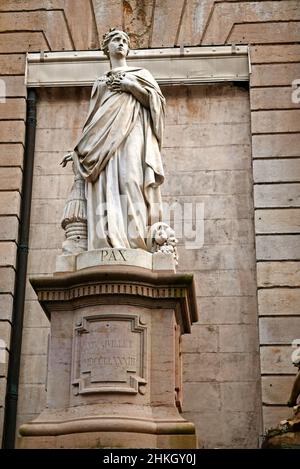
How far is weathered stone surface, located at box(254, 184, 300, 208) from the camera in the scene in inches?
468

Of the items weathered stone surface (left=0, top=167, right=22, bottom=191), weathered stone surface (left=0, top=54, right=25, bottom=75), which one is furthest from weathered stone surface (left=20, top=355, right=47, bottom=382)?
weathered stone surface (left=0, top=54, right=25, bottom=75)

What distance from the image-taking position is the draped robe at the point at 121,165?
8523 mm

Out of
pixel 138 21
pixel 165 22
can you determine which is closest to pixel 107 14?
pixel 138 21

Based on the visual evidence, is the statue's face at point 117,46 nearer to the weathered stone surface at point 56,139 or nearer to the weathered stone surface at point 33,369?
the weathered stone surface at point 56,139

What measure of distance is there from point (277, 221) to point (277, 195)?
410 millimetres

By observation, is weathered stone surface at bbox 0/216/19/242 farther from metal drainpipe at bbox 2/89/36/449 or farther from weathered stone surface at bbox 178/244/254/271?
weathered stone surface at bbox 178/244/254/271

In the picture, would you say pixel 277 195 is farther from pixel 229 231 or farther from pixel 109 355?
pixel 109 355

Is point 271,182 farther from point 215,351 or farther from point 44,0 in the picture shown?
point 44,0

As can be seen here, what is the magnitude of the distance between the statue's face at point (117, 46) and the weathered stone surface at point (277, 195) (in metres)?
3.44

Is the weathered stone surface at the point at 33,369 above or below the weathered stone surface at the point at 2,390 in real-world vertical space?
above

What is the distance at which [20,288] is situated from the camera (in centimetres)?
1179

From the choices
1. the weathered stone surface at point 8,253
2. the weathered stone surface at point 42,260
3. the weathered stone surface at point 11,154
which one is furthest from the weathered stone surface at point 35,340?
the weathered stone surface at point 11,154

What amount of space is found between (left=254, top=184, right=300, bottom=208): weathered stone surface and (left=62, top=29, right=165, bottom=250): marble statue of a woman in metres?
3.11

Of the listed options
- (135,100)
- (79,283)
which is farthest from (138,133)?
(79,283)
